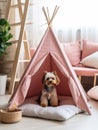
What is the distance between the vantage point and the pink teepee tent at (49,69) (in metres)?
3.14

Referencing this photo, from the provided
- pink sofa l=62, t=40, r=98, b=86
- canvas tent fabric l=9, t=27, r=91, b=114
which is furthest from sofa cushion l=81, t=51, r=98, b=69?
canvas tent fabric l=9, t=27, r=91, b=114

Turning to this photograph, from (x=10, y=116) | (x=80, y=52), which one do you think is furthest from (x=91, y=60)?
(x=10, y=116)

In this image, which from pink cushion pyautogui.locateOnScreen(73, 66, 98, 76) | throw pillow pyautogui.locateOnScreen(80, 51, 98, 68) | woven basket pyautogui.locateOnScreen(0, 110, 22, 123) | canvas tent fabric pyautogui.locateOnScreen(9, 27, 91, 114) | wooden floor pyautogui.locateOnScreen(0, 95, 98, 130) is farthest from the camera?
throw pillow pyautogui.locateOnScreen(80, 51, 98, 68)

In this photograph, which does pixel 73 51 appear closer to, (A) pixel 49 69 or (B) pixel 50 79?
(A) pixel 49 69

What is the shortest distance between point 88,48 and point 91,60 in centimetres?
31

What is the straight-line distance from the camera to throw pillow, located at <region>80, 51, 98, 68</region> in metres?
4.17

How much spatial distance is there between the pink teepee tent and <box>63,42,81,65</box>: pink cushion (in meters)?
0.87

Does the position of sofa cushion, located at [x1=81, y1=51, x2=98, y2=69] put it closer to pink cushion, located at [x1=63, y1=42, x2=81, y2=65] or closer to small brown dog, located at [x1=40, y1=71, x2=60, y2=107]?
pink cushion, located at [x1=63, y1=42, x2=81, y2=65]

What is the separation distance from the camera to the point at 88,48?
14.6 feet

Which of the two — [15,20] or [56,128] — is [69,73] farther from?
[15,20]

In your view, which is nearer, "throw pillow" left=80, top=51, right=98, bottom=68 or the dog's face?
the dog's face

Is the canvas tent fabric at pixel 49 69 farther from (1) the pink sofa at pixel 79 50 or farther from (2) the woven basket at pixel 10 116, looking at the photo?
(1) the pink sofa at pixel 79 50

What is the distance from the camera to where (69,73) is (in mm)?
3221

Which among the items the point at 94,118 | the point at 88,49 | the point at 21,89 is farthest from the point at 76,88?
the point at 88,49
